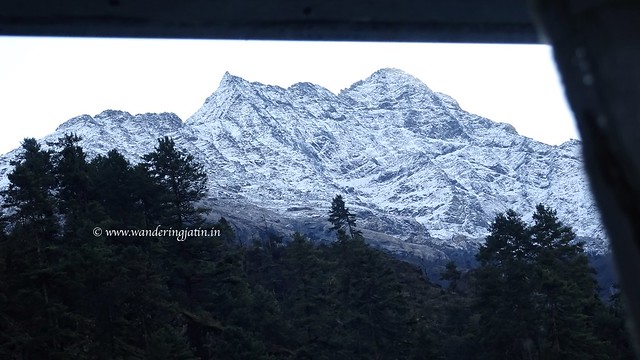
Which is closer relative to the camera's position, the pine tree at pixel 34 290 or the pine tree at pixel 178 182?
the pine tree at pixel 34 290

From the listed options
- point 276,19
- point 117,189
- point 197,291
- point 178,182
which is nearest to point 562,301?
point 197,291

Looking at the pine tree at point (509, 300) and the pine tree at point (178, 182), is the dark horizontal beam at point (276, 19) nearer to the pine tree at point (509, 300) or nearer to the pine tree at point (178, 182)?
the pine tree at point (178, 182)

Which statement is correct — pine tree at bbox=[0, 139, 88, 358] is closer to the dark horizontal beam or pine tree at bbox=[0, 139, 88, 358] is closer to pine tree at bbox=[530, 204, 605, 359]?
the dark horizontal beam

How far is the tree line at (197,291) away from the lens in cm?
2530

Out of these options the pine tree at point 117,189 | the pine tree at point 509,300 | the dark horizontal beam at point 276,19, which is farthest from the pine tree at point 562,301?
the dark horizontal beam at point 276,19

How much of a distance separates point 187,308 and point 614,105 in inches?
1411

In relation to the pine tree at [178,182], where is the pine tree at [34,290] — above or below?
below

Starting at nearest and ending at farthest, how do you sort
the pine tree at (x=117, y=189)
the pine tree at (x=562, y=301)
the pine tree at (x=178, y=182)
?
the pine tree at (x=562, y=301), the pine tree at (x=178, y=182), the pine tree at (x=117, y=189)

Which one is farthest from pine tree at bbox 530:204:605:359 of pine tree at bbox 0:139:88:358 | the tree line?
pine tree at bbox 0:139:88:358

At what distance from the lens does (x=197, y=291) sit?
37000mm

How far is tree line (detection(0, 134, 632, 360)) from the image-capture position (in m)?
25.3

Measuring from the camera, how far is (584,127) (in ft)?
3.95

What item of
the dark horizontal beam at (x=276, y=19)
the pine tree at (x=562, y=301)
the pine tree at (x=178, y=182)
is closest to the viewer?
the dark horizontal beam at (x=276, y=19)

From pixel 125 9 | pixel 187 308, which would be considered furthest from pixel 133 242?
pixel 125 9
